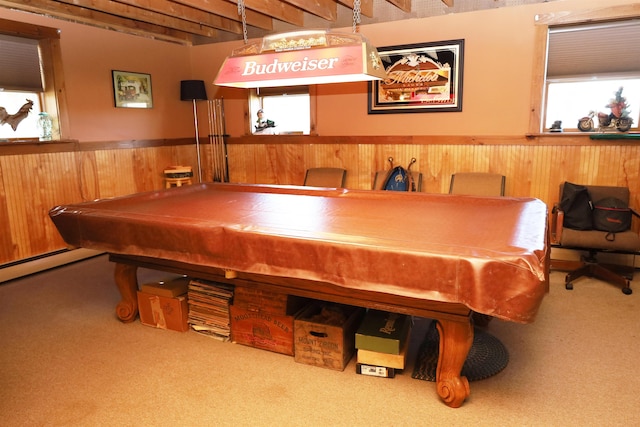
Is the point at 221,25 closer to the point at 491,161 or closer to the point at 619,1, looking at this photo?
the point at 491,161

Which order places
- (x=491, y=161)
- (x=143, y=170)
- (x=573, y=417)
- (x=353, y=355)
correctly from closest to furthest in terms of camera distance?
(x=573, y=417) → (x=353, y=355) → (x=491, y=161) → (x=143, y=170)

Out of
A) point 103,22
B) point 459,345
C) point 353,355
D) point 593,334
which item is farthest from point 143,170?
point 593,334

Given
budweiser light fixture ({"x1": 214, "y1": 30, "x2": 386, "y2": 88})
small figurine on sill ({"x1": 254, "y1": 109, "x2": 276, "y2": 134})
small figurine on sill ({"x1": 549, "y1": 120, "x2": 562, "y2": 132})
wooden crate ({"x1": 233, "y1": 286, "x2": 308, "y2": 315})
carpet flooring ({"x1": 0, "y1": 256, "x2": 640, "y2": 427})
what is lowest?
carpet flooring ({"x1": 0, "y1": 256, "x2": 640, "y2": 427})

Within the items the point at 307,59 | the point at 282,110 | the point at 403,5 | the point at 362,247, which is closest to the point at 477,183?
the point at 403,5

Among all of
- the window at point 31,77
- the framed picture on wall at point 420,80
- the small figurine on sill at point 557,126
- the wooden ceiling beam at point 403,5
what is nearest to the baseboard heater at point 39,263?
the window at point 31,77

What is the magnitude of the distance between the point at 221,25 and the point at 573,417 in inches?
203

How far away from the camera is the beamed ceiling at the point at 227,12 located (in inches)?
173

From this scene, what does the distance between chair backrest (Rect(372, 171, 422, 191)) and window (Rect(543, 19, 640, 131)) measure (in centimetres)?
137

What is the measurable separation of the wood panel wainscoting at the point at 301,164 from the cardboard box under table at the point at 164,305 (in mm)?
2090

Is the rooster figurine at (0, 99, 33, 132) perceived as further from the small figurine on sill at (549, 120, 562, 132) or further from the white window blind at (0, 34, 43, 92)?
the small figurine on sill at (549, 120, 562, 132)

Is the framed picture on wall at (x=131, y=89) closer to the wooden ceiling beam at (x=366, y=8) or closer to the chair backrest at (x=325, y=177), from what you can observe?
the chair backrest at (x=325, y=177)

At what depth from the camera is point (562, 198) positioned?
14.2 ft

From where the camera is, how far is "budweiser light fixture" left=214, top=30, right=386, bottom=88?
276 centimetres

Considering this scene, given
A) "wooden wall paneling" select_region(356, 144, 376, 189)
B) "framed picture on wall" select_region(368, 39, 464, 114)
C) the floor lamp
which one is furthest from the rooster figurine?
"framed picture on wall" select_region(368, 39, 464, 114)
